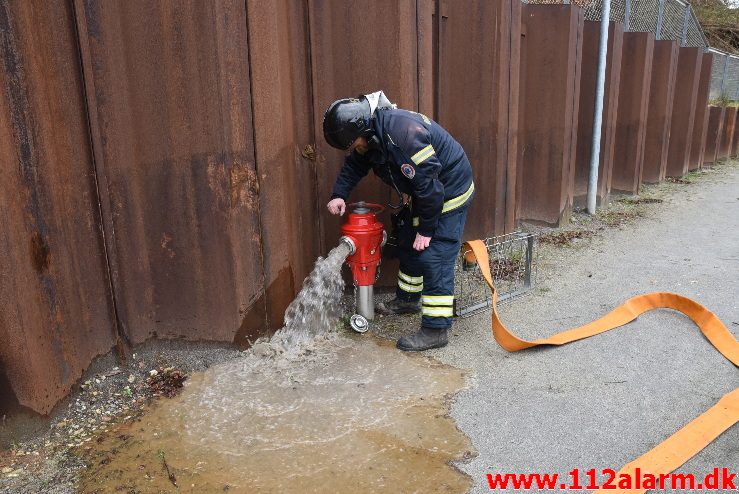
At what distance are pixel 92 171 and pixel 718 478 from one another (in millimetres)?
3303

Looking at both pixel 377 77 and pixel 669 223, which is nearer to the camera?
pixel 377 77

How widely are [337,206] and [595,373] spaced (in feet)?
6.23

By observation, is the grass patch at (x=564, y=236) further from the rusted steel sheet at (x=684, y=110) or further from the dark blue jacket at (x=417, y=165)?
the rusted steel sheet at (x=684, y=110)

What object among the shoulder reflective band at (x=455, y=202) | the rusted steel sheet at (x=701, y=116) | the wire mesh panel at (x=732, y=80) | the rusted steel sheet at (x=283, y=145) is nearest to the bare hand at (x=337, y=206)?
the rusted steel sheet at (x=283, y=145)

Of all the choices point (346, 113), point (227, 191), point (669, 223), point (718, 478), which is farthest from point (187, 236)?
point (669, 223)

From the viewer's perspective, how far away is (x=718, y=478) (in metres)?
2.54

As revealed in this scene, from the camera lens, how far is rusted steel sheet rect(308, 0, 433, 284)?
13.7 feet

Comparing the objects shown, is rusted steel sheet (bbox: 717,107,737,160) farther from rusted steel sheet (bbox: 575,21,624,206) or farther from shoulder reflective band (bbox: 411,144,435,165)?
shoulder reflective band (bbox: 411,144,435,165)

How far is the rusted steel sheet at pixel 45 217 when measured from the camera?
268 cm

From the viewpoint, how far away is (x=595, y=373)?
3.51 meters

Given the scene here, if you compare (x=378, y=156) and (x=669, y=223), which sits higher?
(x=378, y=156)

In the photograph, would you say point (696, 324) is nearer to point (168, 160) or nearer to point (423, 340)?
point (423, 340)

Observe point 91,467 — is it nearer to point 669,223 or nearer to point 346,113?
point 346,113

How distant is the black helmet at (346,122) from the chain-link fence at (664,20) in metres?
4.06
